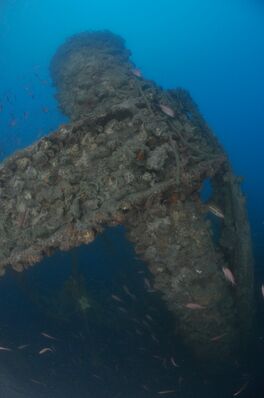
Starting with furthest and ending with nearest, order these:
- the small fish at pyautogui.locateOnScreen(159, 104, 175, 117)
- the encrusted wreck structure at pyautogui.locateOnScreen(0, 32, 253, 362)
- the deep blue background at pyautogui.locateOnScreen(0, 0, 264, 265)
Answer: the deep blue background at pyautogui.locateOnScreen(0, 0, 264, 265) → the small fish at pyautogui.locateOnScreen(159, 104, 175, 117) → the encrusted wreck structure at pyautogui.locateOnScreen(0, 32, 253, 362)

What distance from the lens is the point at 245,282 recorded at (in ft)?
22.4

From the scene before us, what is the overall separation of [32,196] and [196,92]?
103 metres

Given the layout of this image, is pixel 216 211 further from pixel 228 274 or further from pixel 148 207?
pixel 148 207

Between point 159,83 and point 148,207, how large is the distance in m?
106

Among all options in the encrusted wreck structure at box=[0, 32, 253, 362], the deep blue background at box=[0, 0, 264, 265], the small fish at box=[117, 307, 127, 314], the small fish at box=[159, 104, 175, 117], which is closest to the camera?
the encrusted wreck structure at box=[0, 32, 253, 362]

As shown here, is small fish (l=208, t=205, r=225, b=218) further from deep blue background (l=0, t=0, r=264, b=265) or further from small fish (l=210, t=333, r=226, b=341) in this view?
deep blue background (l=0, t=0, r=264, b=265)

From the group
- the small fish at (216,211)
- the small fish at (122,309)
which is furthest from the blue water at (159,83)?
the small fish at (216,211)

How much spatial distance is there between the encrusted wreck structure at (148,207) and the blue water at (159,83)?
208cm

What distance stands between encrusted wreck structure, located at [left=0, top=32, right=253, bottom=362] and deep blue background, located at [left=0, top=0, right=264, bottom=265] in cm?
4104

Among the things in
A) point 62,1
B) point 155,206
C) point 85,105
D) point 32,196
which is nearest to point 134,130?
point 155,206

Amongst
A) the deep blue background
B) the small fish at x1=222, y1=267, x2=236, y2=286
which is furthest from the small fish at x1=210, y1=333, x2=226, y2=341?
the deep blue background

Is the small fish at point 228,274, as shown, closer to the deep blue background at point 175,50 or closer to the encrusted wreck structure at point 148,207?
the encrusted wreck structure at point 148,207

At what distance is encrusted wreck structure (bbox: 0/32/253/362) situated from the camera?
5.50 m

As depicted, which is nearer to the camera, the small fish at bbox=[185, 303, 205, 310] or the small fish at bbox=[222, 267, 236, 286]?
the small fish at bbox=[222, 267, 236, 286]
